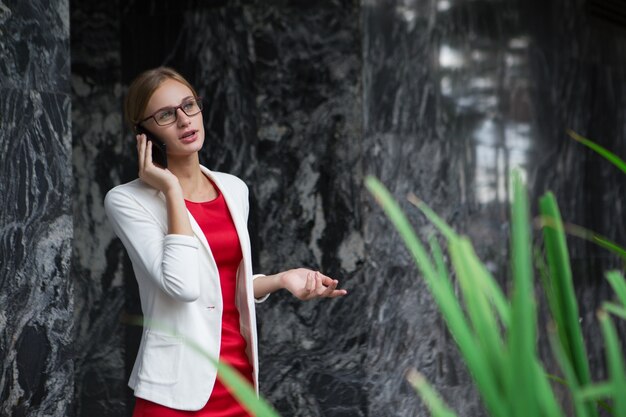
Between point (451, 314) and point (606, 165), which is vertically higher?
point (606, 165)

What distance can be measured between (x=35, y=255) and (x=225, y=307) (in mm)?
1039

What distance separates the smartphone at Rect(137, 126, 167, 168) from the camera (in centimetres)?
284

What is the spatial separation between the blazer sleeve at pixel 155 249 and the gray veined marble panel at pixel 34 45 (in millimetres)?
990

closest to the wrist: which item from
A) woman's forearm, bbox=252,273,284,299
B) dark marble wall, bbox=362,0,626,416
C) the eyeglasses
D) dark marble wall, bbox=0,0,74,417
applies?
the eyeglasses

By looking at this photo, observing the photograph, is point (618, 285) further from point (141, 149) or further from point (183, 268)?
point (141, 149)

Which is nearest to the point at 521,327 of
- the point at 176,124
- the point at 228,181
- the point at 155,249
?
the point at 155,249

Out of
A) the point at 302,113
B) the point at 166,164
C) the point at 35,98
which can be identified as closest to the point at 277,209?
the point at 302,113

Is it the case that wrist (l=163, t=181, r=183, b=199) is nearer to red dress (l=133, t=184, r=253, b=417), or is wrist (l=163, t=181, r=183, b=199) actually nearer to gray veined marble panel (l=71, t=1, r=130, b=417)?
red dress (l=133, t=184, r=253, b=417)

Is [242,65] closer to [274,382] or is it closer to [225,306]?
[274,382]

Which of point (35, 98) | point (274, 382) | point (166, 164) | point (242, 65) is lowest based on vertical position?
point (274, 382)

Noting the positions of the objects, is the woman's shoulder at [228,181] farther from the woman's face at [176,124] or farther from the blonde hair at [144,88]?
the blonde hair at [144,88]

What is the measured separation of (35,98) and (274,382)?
70.7 inches

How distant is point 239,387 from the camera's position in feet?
2.91

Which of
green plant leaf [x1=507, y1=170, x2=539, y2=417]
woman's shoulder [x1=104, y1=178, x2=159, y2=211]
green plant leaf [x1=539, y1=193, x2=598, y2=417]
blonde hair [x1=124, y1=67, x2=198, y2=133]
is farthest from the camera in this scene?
blonde hair [x1=124, y1=67, x2=198, y2=133]
